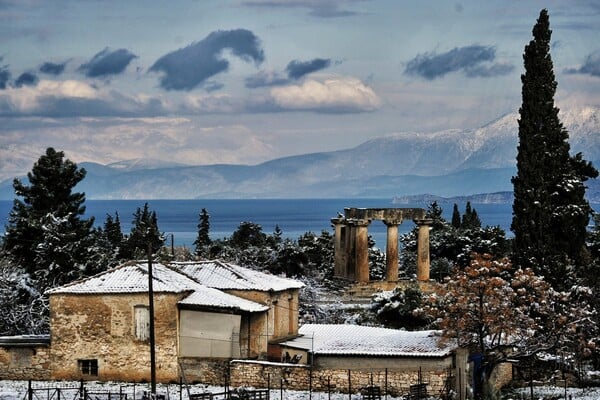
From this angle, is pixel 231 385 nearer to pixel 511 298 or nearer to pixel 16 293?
pixel 511 298

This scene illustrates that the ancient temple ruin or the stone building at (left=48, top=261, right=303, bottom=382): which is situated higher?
the ancient temple ruin

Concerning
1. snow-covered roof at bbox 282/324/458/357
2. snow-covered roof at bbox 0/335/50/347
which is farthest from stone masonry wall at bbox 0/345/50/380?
snow-covered roof at bbox 282/324/458/357

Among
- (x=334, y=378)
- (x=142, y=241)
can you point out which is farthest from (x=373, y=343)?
(x=142, y=241)

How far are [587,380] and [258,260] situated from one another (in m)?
34.1

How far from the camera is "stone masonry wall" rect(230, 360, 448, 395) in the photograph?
149 feet

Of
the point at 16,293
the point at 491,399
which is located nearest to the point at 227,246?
the point at 16,293

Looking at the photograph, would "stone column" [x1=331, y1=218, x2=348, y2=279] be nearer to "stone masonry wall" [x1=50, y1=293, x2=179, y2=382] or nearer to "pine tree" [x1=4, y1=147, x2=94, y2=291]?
"pine tree" [x1=4, y1=147, x2=94, y2=291]

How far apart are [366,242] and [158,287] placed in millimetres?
27134

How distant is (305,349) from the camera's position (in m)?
49.0

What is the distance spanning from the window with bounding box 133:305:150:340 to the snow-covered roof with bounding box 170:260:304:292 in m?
4.07

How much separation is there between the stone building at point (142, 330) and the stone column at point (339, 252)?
27.3 metres

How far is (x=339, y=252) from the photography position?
77625mm

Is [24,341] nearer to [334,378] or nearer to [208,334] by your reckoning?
[208,334]

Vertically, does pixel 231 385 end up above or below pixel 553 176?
below
